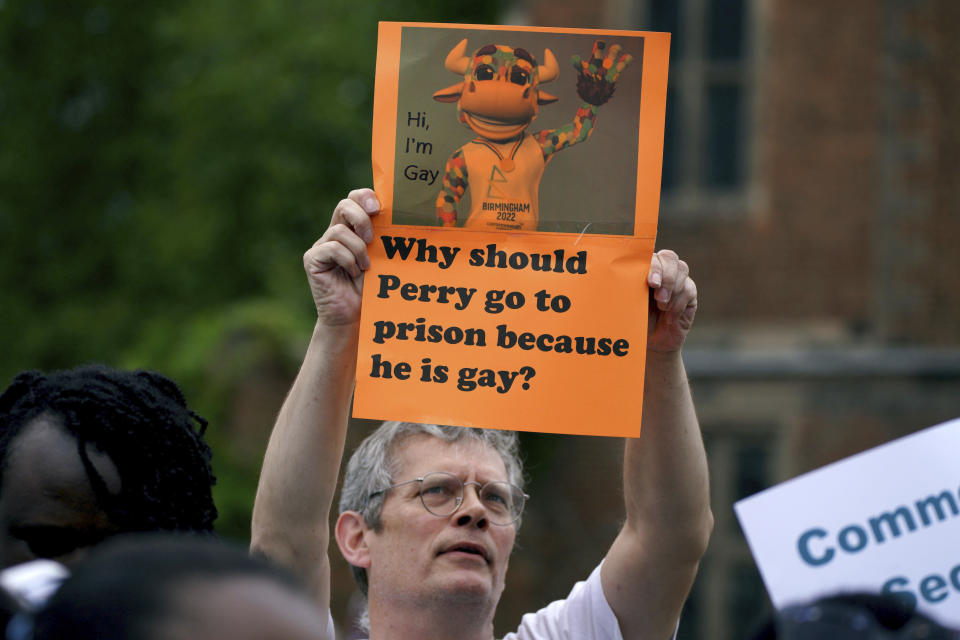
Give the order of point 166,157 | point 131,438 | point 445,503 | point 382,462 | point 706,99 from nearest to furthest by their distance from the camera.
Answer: point 131,438 → point 445,503 → point 382,462 → point 706,99 → point 166,157

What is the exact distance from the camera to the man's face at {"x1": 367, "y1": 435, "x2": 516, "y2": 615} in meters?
2.96

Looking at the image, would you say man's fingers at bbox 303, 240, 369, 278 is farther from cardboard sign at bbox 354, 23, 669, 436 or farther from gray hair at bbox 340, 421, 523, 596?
gray hair at bbox 340, 421, 523, 596

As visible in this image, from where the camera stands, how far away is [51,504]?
7.66 ft

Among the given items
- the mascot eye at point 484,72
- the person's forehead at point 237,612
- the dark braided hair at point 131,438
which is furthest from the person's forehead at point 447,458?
the person's forehead at point 237,612

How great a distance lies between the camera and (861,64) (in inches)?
454

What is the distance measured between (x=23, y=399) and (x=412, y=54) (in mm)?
988

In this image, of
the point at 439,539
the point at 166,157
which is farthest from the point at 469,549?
the point at 166,157

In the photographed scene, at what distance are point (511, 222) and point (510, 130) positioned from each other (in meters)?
0.18

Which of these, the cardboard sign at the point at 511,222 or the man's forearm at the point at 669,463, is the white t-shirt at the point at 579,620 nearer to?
the man's forearm at the point at 669,463

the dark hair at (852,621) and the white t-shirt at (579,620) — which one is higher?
the dark hair at (852,621)

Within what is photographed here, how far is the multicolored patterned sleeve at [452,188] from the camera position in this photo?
9.45 ft

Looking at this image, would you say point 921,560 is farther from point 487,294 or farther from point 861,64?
point 861,64

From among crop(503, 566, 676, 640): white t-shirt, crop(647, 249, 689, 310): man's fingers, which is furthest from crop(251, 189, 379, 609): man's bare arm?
crop(647, 249, 689, 310): man's fingers

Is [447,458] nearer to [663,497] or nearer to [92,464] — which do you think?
[663,497]
